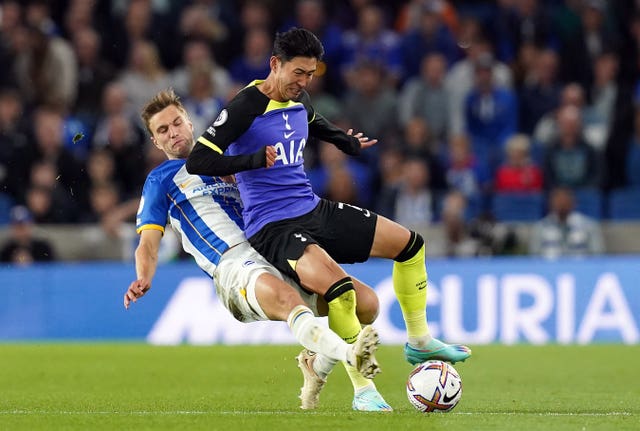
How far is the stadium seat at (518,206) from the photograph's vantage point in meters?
16.3

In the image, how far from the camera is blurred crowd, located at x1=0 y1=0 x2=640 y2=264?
54.0 ft

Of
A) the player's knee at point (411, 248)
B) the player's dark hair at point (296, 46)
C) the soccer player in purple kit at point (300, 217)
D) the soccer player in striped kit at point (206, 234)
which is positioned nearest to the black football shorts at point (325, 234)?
the soccer player in purple kit at point (300, 217)

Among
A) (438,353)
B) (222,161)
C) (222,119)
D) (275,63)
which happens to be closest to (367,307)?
(438,353)

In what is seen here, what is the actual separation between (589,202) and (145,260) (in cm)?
933

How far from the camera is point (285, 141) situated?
8.07 m

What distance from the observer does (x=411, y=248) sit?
823 cm

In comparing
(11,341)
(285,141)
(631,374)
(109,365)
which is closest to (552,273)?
(631,374)

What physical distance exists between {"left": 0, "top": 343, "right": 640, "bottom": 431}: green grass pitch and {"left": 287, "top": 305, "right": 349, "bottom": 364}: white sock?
1.26 ft

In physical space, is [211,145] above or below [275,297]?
above

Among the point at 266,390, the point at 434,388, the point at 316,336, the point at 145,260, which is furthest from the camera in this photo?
the point at 266,390

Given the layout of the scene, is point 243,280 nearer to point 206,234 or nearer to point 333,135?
point 206,234

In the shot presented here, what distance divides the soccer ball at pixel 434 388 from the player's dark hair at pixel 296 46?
2023mm

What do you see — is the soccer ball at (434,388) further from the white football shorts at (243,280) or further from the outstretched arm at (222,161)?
the outstretched arm at (222,161)

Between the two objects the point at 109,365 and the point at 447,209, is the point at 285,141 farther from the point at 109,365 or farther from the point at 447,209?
the point at 447,209
